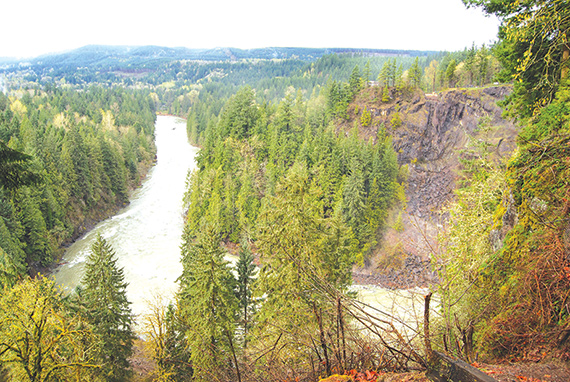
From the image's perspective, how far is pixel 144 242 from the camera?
1569 inches

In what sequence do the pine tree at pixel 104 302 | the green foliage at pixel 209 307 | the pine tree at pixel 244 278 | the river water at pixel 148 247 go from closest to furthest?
the green foliage at pixel 209 307 < the pine tree at pixel 104 302 < the pine tree at pixel 244 278 < the river water at pixel 148 247

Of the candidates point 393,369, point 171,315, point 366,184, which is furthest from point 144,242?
point 393,369

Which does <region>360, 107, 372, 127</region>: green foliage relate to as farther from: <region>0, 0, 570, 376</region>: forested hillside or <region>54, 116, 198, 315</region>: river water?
<region>54, 116, 198, 315</region>: river water

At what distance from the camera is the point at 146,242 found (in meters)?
39.8

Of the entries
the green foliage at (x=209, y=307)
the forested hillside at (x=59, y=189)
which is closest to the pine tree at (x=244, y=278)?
the green foliage at (x=209, y=307)

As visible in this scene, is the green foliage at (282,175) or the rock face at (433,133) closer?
the green foliage at (282,175)

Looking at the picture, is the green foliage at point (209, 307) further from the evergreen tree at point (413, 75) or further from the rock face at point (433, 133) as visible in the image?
the evergreen tree at point (413, 75)

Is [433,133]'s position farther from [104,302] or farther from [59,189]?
[59,189]

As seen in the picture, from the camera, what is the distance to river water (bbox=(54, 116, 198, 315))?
31750mm

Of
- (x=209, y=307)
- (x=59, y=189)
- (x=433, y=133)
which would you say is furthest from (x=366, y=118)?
(x=209, y=307)

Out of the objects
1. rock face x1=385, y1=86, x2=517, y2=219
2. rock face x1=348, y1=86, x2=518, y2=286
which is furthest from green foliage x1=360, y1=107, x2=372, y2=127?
rock face x1=385, y1=86, x2=517, y2=219

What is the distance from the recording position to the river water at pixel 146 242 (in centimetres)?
3175

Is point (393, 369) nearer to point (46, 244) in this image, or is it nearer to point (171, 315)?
point (171, 315)

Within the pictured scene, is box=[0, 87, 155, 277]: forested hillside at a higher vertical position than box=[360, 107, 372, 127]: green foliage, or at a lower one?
lower
